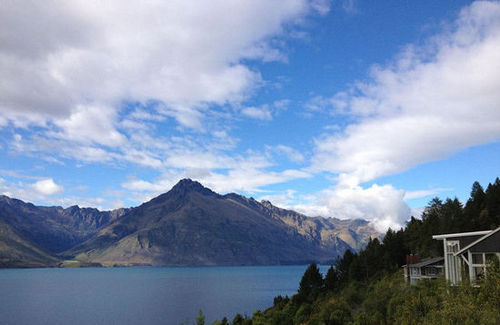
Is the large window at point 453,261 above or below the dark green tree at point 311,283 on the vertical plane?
Result: above

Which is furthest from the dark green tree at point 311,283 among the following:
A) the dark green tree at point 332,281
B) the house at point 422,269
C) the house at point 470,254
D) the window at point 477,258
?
the window at point 477,258

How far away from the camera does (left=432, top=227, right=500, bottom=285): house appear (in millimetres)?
40406

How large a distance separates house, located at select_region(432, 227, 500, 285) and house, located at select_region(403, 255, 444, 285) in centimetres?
1429

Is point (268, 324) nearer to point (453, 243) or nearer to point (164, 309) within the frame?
point (453, 243)

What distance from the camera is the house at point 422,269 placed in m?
64.1

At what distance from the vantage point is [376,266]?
9294cm

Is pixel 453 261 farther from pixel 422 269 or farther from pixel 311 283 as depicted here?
pixel 311 283

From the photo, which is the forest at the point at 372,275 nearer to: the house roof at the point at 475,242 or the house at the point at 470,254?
the house at the point at 470,254

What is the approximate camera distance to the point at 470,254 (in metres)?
43.1

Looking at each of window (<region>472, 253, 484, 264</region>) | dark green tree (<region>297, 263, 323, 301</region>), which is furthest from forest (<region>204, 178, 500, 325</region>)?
window (<region>472, 253, 484, 264</region>)

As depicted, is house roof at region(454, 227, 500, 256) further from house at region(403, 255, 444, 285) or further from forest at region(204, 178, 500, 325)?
house at region(403, 255, 444, 285)

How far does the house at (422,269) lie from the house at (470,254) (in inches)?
562

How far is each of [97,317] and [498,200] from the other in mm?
107011

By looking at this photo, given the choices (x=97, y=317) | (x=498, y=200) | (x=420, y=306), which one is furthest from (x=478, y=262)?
(x=97, y=317)
